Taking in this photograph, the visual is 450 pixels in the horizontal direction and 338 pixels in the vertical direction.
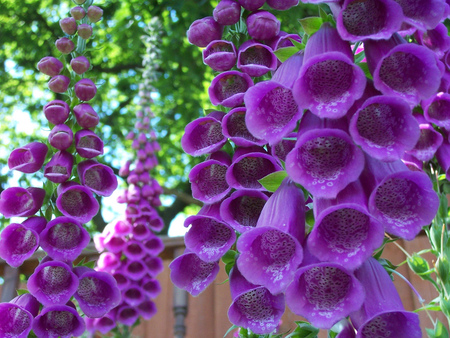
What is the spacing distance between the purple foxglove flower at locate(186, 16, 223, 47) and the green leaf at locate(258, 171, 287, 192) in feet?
1.35

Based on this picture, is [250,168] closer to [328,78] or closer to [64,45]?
[328,78]

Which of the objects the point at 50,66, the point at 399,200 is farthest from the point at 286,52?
Answer: the point at 50,66

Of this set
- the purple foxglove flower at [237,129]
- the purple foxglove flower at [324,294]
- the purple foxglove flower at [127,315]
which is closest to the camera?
the purple foxglove flower at [324,294]

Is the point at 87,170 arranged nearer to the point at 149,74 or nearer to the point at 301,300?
the point at 301,300

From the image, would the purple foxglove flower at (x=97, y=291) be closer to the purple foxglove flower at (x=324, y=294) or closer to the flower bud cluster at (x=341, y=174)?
the flower bud cluster at (x=341, y=174)

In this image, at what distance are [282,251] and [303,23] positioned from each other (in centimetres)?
33

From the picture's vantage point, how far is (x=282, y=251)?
1.94 feet

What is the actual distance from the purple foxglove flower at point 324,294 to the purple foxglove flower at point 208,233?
0.20 metres

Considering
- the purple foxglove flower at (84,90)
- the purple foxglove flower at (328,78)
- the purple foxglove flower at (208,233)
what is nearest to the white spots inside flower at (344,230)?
the purple foxglove flower at (328,78)

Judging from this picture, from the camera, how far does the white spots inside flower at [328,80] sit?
58 cm

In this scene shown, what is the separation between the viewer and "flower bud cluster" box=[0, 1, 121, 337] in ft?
3.03

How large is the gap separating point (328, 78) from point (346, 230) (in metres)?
0.19

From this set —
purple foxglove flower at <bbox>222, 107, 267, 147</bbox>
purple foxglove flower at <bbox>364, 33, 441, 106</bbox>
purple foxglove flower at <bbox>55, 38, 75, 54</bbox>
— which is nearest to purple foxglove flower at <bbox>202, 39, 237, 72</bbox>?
purple foxglove flower at <bbox>222, 107, 267, 147</bbox>

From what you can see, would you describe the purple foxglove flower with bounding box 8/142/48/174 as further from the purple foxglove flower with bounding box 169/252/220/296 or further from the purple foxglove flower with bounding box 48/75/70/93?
the purple foxglove flower with bounding box 169/252/220/296
